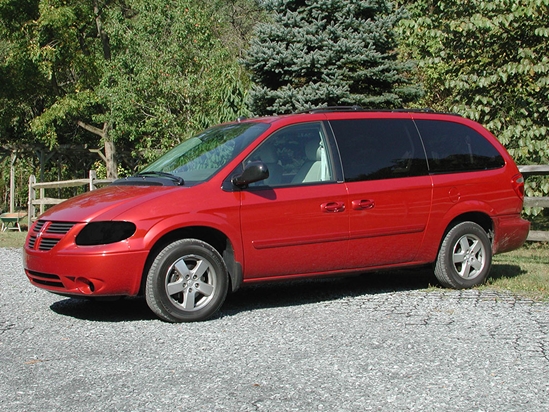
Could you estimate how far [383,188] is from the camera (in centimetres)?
752

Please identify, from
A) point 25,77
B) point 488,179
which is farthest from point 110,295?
point 25,77

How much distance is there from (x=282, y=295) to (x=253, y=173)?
1807mm

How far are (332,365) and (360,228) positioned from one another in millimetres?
2441

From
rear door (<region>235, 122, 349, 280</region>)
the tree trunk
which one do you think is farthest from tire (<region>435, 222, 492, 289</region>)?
the tree trunk

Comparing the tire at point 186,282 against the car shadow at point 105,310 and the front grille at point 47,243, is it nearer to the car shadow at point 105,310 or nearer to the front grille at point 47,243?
the car shadow at point 105,310

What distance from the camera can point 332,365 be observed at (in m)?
5.11

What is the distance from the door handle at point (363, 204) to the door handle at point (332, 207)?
13 cm

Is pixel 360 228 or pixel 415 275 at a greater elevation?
pixel 360 228

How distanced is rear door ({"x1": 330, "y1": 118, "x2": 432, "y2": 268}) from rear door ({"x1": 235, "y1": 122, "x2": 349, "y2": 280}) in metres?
0.16

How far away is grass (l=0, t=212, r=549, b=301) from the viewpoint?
8086 mm

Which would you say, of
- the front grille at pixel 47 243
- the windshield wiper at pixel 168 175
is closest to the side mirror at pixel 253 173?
the windshield wiper at pixel 168 175

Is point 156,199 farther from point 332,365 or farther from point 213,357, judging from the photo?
point 332,365

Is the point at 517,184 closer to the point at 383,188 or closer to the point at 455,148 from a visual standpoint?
the point at 455,148

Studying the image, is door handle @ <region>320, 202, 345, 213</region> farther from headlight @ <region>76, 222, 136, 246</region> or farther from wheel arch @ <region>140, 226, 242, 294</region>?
headlight @ <region>76, 222, 136, 246</region>
